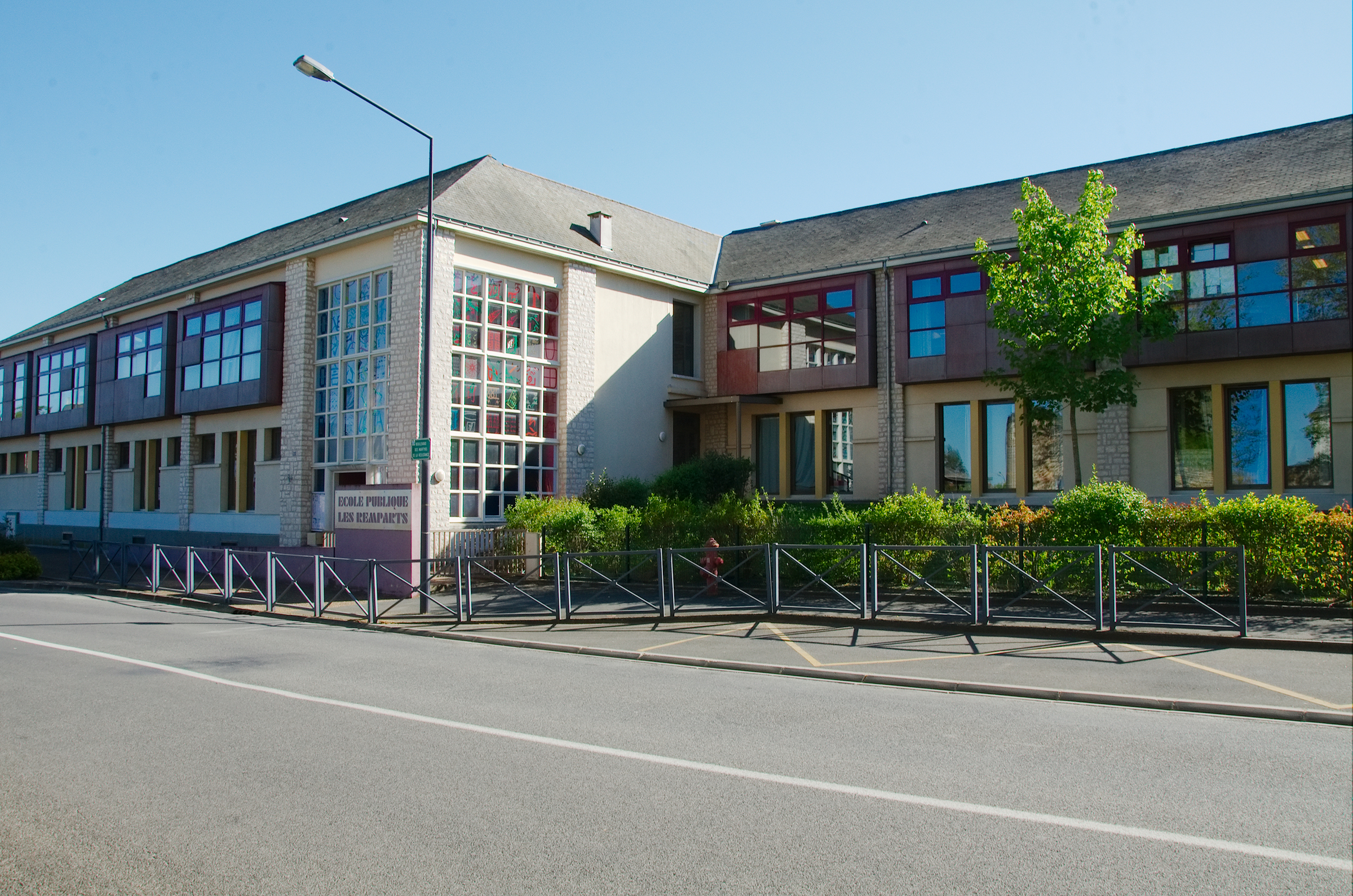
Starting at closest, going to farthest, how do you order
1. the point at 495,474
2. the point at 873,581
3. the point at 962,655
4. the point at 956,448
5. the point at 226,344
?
the point at 962,655 → the point at 873,581 → the point at 495,474 → the point at 956,448 → the point at 226,344

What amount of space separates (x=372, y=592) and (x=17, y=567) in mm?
14085

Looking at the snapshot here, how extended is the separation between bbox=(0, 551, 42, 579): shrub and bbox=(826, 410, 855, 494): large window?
20103 millimetres

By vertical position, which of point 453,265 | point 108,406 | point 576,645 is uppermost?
point 453,265

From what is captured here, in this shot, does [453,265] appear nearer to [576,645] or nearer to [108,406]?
[576,645]

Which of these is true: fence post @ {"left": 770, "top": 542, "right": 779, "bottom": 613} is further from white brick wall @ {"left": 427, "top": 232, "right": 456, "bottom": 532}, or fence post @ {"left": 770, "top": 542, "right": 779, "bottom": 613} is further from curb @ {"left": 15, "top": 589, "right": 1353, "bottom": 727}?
white brick wall @ {"left": 427, "top": 232, "right": 456, "bottom": 532}

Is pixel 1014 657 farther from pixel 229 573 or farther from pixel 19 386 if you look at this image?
pixel 19 386

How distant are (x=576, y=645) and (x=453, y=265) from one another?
38.4ft

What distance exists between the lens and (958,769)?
6.10 meters

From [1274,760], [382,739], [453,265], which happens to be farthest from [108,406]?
[1274,760]

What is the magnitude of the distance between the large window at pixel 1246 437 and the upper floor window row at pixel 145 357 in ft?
92.9

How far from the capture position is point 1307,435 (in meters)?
18.5

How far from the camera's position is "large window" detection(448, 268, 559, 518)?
2141 centimetres

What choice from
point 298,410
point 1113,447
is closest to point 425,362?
point 298,410

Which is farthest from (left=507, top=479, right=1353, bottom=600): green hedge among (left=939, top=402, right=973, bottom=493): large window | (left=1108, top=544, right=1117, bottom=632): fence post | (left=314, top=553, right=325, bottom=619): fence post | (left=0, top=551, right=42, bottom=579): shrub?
(left=0, top=551, right=42, bottom=579): shrub
